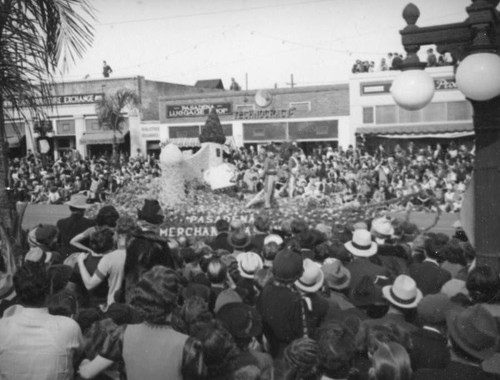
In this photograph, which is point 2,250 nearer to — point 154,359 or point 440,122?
point 154,359

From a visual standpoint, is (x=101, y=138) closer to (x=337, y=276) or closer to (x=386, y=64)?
(x=386, y=64)

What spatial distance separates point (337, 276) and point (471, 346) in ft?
6.25

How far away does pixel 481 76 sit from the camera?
3.93 metres

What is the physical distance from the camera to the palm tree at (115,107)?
3656cm

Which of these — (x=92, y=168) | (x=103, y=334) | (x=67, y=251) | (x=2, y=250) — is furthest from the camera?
(x=92, y=168)

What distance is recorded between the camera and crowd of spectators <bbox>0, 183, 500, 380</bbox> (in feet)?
9.07

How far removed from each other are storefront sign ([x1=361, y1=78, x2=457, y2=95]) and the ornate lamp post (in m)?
26.5

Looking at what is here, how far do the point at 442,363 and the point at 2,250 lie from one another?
12.3 ft

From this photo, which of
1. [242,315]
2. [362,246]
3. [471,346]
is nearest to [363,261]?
[362,246]

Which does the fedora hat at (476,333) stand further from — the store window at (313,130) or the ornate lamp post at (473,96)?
the store window at (313,130)

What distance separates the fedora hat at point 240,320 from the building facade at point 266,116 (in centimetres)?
2892

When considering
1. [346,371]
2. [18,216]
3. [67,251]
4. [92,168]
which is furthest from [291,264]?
[92,168]

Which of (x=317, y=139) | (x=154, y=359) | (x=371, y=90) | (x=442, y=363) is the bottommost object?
(x=442, y=363)

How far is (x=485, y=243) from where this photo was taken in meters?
4.40
